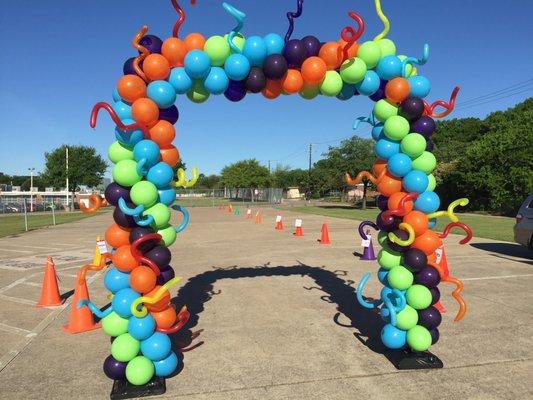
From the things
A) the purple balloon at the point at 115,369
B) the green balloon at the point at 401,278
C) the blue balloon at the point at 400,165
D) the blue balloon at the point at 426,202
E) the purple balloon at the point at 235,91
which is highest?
the purple balloon at the point at 235,91

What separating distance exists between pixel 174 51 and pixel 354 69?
6.28 feet

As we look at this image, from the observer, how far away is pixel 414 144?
4.41 metres

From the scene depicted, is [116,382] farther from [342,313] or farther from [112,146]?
[342,313]

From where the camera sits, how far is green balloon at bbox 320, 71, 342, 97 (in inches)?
174

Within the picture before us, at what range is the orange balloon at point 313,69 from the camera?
4.30 m

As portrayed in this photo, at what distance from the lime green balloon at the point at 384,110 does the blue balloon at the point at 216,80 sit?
1754mm

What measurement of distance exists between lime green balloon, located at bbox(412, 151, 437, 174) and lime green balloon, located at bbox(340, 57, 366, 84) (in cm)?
111

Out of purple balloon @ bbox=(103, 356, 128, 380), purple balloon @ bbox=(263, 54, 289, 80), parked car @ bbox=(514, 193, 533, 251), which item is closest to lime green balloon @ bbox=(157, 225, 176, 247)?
purple balloon @ bbox=(103, 356, 128, 380)

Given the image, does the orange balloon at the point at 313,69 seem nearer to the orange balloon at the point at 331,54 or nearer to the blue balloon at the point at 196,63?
the orange balloon at the point at 331,54

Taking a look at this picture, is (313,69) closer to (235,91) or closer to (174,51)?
(235,91)

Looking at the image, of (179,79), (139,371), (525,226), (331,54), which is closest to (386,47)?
(331,54)

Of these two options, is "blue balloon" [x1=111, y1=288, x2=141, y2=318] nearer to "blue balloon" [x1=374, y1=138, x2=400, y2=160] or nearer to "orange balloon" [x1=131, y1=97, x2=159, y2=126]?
"orange balloon" [x1=131, y1=97, x2=159, y2=126]

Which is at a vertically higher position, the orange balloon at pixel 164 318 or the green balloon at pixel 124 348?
the orange balloon at pixel 164 318

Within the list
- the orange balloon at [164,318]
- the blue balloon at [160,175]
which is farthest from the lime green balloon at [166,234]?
the orange balloon at [164,318]
